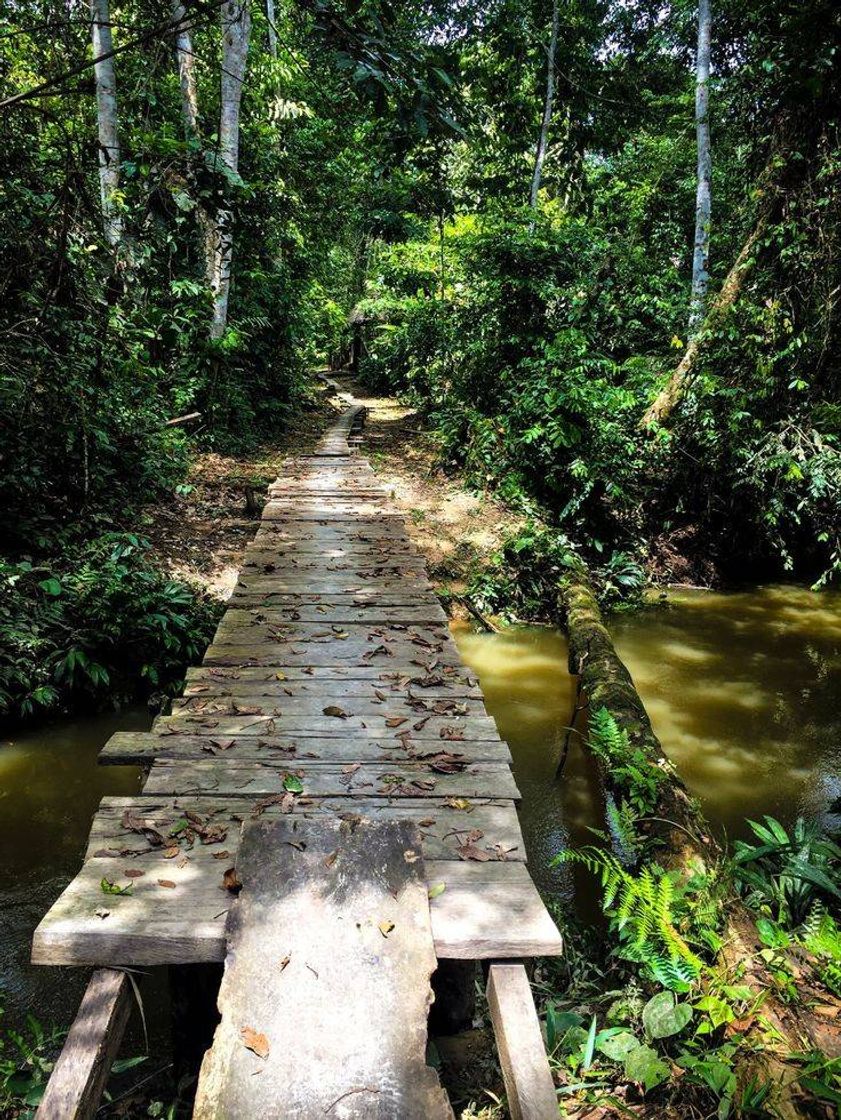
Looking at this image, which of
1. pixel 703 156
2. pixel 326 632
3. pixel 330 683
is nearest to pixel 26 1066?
pixel 330 683

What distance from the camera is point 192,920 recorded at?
79.0 inches

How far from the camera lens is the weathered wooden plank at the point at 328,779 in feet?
8.89

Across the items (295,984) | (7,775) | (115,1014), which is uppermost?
(295,984)

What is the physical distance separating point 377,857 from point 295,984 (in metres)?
0.48

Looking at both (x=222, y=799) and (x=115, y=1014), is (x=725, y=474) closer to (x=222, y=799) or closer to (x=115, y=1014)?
(x=222, y=799)

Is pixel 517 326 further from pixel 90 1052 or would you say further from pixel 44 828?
pixel 90 1052

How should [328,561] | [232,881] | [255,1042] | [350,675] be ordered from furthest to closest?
[328,561] < [350,675] < [232,881] < [255,1042]

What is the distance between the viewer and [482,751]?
120 inches

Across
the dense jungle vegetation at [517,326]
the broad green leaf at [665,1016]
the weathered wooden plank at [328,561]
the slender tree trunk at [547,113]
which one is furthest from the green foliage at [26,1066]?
the slender tree trunk at [547,113]

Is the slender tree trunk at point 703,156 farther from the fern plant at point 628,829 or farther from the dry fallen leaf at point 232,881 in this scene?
the dry fallen leaf at point 232,881

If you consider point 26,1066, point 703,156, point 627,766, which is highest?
point 703,156

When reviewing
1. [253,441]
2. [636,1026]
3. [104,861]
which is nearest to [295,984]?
[104,861]

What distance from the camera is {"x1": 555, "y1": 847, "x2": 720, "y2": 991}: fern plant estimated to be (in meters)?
2.60

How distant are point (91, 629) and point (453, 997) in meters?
4.31
